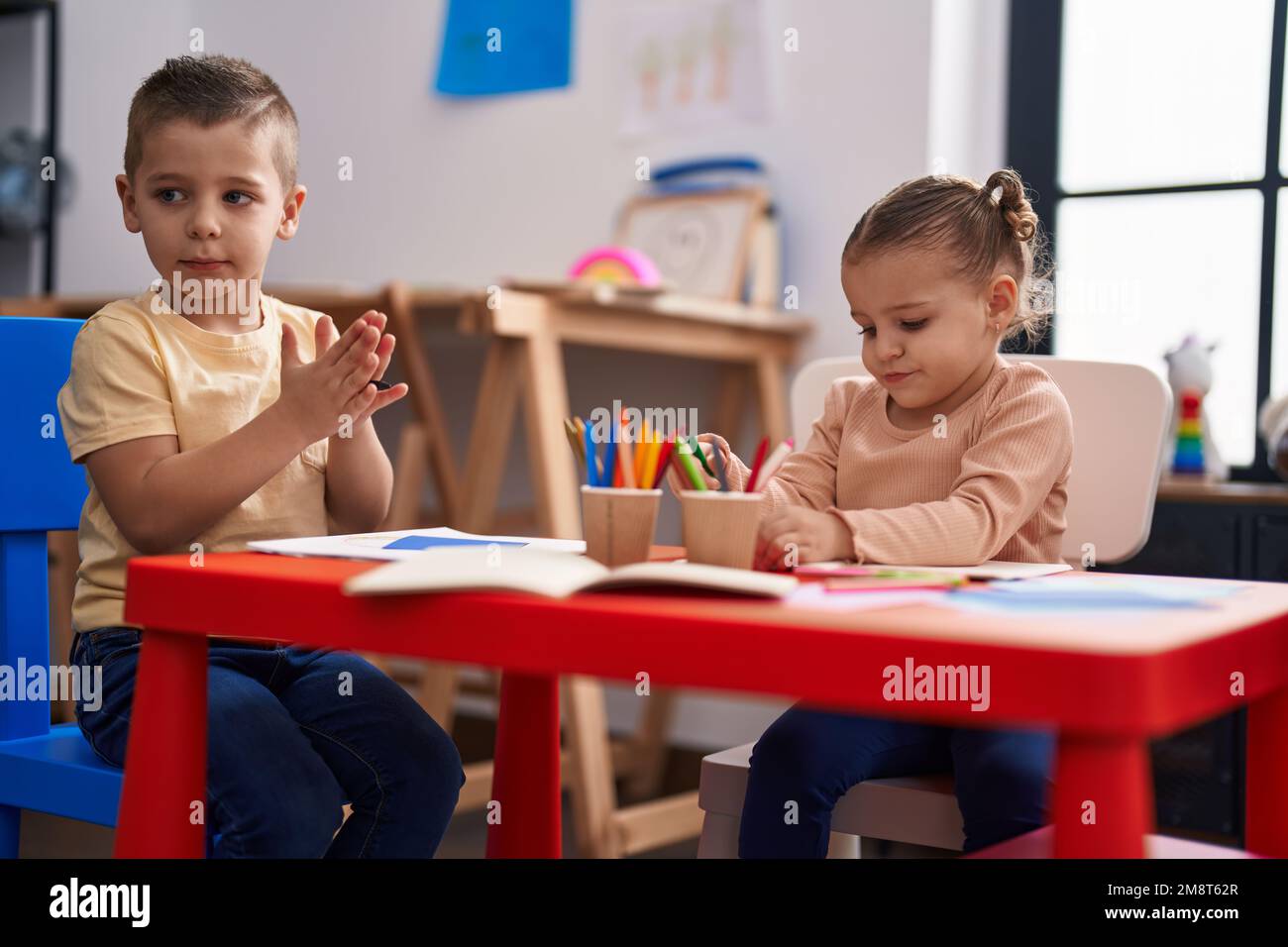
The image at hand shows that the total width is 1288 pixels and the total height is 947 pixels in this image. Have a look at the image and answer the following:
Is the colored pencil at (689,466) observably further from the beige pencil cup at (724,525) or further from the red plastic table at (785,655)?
the red plastic table at (785,655)

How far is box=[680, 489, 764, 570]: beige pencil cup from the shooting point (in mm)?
795

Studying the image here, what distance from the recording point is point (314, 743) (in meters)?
1.04

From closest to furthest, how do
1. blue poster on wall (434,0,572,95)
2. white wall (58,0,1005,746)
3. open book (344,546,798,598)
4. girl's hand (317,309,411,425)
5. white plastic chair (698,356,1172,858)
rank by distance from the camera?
open book (344,546,798,598) < girl's hand (317,309,411,425) < white plastic chair (698,356,1172,858) < white wall (58,0,1005,746) < blue poster on wall (434,0,572,95)

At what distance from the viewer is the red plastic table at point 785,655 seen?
21.4 inches

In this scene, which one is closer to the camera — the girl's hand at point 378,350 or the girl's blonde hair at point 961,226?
the girl's hand at point 378,350

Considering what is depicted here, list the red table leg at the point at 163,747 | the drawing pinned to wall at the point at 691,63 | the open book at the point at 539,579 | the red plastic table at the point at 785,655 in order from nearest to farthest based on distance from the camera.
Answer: the red plastic table at the point at 785,655, the open book at the point at 539,579, the red table leg at the point at 163,747, the drawing pinned to wall at the point at 691,63

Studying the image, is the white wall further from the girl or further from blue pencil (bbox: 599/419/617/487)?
blue pencil (bbox: 599/419/617/487)

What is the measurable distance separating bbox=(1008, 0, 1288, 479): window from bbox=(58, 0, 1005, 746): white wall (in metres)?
0.11

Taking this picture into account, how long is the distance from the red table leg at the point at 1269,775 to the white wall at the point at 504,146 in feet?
5.02

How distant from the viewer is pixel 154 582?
0.78 meters

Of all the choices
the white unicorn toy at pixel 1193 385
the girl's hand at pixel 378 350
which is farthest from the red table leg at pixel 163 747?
the white unicorn toy at pixel 1193 385

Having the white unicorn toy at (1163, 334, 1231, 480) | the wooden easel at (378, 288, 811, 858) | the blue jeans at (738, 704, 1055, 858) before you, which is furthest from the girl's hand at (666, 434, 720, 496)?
the white unicorn toy at (1163, 334, 1231, 480)

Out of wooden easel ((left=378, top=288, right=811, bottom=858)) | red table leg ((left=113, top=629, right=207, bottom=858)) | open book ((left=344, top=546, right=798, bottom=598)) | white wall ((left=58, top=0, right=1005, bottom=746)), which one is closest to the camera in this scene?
open book ((left=344, top=546, right=798, bottom=598))
